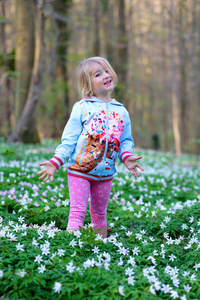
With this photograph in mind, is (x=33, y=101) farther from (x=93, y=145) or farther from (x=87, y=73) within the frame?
(x=93, y=145)

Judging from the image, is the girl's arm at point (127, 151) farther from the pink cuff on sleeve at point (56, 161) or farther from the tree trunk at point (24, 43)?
the tree trunk at point (24, 43)

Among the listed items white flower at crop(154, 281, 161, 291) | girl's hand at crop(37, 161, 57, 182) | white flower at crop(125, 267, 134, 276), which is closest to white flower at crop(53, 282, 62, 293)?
white flower at crop(125, 267, 134, 276)

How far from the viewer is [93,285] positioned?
2.36 m

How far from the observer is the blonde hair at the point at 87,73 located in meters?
3.39

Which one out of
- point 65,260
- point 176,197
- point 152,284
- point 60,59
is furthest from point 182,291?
point 60,59

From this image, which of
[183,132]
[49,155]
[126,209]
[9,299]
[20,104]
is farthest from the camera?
[183,132]

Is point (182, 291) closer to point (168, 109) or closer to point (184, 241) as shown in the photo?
point (184, 241)

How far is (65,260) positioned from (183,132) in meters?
25.4

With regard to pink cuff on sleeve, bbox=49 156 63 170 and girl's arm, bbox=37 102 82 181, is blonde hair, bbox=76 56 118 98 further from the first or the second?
pink cuff on sleeve, bbox=49 156 63 170

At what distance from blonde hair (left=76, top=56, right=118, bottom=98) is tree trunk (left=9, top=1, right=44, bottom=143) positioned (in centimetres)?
711

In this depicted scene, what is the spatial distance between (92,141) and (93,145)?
0.15 ft

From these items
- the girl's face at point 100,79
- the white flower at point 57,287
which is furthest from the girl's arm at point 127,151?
the white flower at point 57,287

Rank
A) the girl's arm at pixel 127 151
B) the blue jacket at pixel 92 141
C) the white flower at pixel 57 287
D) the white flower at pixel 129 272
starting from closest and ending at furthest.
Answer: the white flower at pixel 57 287 → the white flower at pixel 129 272 → the blue jacket at pixel 92 141 → the girl's arm at pixel 127 151

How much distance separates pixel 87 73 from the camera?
3.39m
